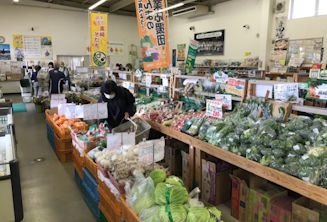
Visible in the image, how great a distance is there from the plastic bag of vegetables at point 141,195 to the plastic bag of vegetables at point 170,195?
6 centimetres

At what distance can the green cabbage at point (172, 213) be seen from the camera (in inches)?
65.1

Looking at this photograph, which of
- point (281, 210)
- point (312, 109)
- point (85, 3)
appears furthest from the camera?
point (85, 3)

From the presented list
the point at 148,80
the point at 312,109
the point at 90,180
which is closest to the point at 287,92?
the point at 312,109

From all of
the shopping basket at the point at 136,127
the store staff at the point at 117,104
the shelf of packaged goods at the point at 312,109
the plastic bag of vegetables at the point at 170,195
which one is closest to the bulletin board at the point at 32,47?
the store staff at the point at 117,104

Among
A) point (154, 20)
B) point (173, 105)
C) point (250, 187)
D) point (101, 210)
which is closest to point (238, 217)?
point (250, 187)

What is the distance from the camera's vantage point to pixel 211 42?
1221 centimetres

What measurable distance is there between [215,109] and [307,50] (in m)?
6.92

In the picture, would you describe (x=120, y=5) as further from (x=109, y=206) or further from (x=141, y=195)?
(x=141, y=195)

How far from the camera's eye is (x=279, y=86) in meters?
2.97

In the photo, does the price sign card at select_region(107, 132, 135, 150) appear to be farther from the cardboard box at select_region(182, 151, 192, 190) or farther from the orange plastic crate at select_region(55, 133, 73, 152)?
the orange plastic crate at select_region(55, 133, 73, 152)

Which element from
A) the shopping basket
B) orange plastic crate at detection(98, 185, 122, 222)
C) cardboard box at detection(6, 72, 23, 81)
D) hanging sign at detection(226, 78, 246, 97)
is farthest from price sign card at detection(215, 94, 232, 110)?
cardboard box at detection(6, 72, 23, 81)

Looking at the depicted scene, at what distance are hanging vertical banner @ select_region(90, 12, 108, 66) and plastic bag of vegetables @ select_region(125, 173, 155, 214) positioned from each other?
5638 mm

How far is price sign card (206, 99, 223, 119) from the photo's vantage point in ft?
10.6

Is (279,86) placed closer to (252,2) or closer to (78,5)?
(252,2)
